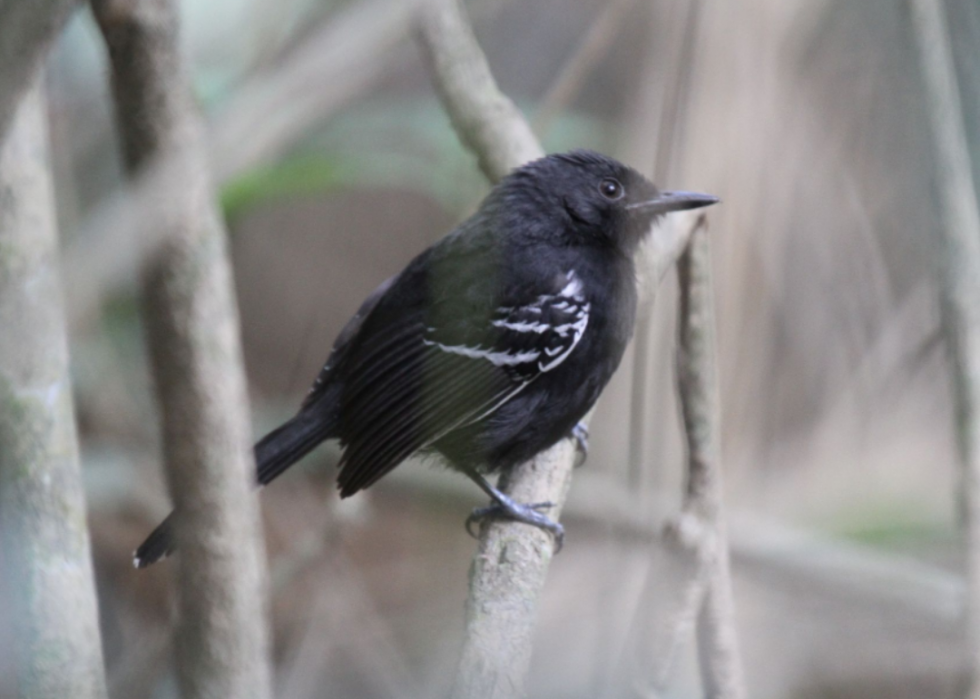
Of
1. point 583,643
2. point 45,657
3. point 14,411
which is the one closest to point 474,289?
point 14,411

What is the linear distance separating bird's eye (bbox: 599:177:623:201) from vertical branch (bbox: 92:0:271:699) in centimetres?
195

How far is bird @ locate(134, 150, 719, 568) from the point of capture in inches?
117

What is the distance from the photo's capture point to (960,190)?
3.10 metres

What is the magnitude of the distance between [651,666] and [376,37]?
2233 millimetres

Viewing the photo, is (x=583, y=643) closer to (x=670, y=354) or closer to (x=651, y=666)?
(x=670, y=354)

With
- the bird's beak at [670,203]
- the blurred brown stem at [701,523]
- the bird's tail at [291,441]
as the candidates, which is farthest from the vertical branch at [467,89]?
the bird's tail at [291,441]

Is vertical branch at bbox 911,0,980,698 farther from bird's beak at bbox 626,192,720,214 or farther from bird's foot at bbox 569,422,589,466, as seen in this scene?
bird's foot at bbox 569,422,589,466

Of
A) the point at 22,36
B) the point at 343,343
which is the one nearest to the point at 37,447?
the point at 22,36

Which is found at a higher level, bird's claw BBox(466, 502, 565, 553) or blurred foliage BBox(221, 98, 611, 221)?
blurred foliage BBox(221, 98, 611, 221)

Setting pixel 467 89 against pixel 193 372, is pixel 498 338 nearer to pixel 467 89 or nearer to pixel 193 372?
pixel 467 89

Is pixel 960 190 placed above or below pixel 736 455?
above

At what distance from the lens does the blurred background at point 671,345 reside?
12.7 feet

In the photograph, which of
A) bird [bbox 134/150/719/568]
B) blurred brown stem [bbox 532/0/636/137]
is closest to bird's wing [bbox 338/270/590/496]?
bird [bbox 134/150/719/568]

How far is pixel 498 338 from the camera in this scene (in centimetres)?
302
